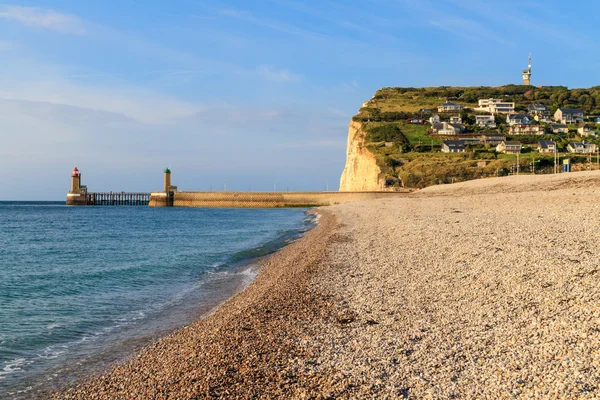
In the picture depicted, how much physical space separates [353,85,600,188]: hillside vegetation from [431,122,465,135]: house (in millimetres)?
2032

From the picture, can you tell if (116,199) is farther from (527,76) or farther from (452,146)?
(527,76)

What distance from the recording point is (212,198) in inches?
3757

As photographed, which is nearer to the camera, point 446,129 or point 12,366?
point 12,366

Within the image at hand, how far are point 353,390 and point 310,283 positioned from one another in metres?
6.32

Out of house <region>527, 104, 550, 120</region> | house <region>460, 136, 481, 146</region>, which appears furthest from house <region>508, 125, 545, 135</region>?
house <region>527, 104, 550, 120</region>

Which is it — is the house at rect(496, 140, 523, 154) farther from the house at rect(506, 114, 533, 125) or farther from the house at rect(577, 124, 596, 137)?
the house at rect(506, 114, 533, 125)

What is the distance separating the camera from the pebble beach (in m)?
5.24

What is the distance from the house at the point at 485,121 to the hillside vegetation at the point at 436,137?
1.78m

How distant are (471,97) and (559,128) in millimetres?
47778

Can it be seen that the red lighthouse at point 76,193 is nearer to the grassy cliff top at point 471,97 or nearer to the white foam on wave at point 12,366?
the grassy cliff top at point 471,97

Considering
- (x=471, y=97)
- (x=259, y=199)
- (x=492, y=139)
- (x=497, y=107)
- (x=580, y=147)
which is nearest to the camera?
(x=580, y=147)

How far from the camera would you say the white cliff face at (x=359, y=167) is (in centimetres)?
8831

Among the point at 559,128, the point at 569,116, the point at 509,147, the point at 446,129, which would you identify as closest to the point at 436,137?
the point at 446,129

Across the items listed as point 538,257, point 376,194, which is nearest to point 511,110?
point 376,194
